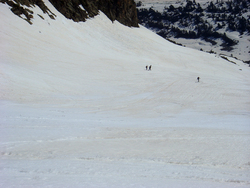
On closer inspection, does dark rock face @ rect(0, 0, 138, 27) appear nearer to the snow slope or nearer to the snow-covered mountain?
the snow slope

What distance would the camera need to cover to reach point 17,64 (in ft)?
66.1

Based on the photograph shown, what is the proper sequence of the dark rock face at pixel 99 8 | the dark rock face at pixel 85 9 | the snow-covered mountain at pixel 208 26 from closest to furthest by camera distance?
the dark rock face at pixel 85 9 < the dark rock face at pixel 99 8 < the snow-covered mountain at pixel 208 26

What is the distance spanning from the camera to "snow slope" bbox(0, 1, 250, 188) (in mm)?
5324

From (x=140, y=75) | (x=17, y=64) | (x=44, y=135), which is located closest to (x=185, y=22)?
(x=140, y=75)

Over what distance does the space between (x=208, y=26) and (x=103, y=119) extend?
145 m

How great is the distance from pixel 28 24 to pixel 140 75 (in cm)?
1662

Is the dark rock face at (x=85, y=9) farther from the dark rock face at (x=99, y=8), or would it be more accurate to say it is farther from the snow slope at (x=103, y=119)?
the snow slope at (x=103, y=119)

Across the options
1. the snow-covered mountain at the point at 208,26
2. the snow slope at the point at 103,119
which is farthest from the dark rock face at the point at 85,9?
the snow-covered mountain at the point at 208,26

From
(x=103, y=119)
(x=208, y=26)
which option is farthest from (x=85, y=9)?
(x=208, y=26)

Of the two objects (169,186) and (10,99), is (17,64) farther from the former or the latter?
(169,186)

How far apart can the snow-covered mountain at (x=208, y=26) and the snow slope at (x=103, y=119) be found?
72872mm

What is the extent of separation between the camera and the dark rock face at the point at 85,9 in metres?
31.7

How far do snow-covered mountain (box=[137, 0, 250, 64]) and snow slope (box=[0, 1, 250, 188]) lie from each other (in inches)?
2869

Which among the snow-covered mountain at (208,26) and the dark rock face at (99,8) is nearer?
the dark rock face at (99,8)
